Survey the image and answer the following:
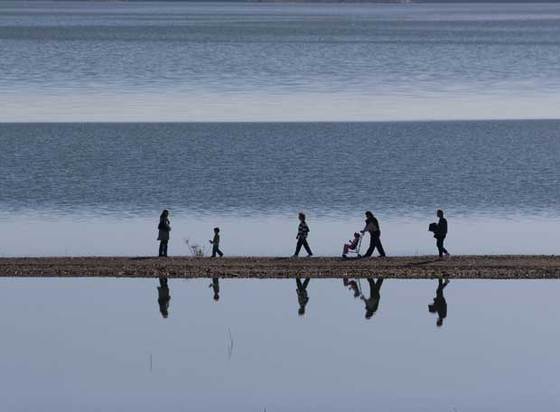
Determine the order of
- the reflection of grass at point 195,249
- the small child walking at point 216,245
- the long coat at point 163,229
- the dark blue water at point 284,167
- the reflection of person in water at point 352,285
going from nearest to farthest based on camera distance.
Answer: the reflection of person in water at point 352,285
the long coat at point 163,229
the small child walking at point 216,245
the reflection of grass at point 195,249
the dark blue water at point 284,167

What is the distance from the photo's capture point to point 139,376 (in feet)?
118

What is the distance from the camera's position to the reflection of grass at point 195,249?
5072 cm

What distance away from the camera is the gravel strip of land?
155 feet

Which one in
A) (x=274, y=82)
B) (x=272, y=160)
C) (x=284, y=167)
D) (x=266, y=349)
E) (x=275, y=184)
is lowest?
(x=266, y=349)

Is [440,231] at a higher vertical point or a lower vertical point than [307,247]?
higher

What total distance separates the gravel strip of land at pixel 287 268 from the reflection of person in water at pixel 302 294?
68 centimetres

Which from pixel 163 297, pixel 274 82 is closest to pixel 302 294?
pixel 163 297

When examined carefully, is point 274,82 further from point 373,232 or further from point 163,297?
point 163,297

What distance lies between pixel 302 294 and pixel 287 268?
2.95 meters

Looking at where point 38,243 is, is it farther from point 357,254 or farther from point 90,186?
point 90,186

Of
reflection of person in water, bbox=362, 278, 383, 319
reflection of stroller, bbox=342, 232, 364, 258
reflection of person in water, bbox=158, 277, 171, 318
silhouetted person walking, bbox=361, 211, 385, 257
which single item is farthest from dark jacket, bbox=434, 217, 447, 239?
reflection of person in water, bbox=158, 277, 171, 318

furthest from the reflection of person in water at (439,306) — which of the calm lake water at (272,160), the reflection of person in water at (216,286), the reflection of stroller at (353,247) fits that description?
the calm lake water at (272,160)

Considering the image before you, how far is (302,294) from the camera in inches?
1762

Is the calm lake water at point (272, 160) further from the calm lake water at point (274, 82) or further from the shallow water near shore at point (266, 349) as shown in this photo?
the shallow water near shore at point (266, 349)
